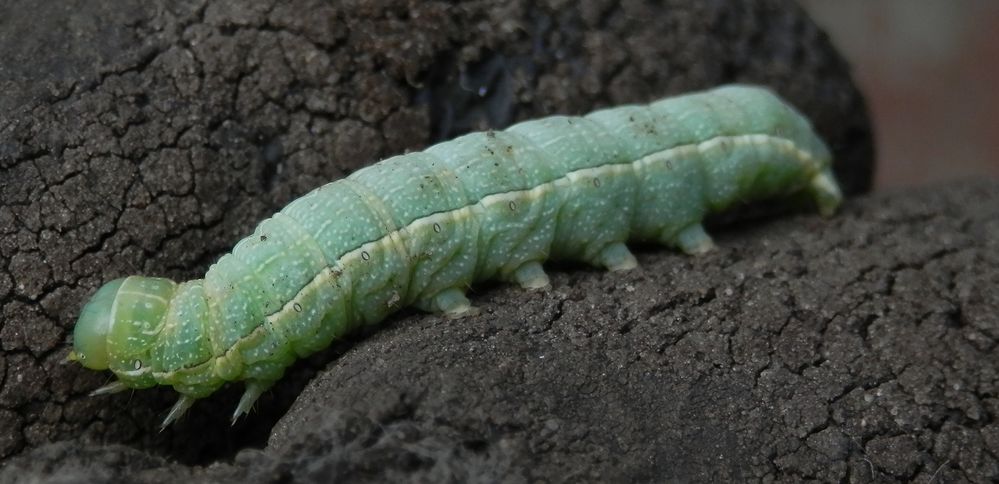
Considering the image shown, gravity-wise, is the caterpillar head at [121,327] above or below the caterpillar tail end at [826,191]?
above

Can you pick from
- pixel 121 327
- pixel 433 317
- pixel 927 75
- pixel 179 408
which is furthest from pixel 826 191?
pixel 927 75

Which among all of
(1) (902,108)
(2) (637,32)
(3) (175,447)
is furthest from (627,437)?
(1) (902,108)

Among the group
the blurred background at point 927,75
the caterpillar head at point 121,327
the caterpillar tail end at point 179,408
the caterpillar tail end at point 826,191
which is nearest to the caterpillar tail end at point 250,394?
the caterpillar tail end at point 179,408

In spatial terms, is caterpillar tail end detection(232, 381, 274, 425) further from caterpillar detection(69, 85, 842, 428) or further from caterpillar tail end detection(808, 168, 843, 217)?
caterpillar tail end detection(808, 168, 843, 217)

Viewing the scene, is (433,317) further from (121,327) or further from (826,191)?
(826,191)

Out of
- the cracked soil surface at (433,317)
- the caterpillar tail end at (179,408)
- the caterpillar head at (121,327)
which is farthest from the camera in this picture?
the caterpillar tail end at (179,408)

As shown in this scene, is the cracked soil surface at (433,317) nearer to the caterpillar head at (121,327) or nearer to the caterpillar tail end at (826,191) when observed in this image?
the caterpillar tail end at (826,191)

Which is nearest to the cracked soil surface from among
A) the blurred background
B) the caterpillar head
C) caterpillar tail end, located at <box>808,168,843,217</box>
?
caterpillar tail end, located at <box>808,168,843,217</box>
